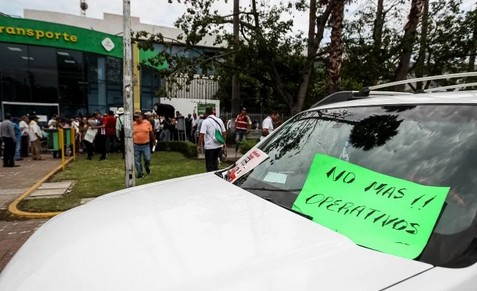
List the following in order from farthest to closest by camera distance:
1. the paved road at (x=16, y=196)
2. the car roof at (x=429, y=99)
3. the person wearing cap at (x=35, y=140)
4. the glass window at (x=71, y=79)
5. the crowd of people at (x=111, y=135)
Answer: the glass window at (x=71, y=79), the person wearing cap at (x=35, y=140), the crowd of people at (x=111, y=135), the paved road at (x=16, y=196), the car roof at (x=429, y=99)

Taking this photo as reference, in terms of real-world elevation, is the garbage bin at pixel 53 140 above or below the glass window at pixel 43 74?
below

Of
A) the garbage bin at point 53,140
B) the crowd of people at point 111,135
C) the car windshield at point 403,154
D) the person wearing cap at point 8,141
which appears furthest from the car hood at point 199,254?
the garbage bin at point 53,140

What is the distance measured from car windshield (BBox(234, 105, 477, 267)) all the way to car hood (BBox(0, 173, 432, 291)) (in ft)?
0.64

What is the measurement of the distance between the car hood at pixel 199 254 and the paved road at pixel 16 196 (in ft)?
10.2

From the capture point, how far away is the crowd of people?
8.55 metres

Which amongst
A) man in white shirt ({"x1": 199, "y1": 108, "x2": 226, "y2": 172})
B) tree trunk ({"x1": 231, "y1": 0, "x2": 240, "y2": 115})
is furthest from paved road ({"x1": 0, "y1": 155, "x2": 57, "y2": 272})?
tree trunk ({"x1": 231, "y1": 0, "x2": 240, "y2": 115})

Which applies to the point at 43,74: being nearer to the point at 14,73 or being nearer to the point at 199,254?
the point at 14,73

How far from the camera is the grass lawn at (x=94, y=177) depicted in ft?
22.3

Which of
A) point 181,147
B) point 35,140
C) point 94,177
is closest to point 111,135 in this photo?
point 35,140

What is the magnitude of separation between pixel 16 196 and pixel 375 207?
8.08 metres

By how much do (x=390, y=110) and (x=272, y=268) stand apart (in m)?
Result: 1.32

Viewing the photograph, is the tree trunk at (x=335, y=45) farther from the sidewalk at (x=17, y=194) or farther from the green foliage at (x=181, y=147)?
the green foliage at (x=181, y=147)

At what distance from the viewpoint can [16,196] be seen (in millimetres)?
7605

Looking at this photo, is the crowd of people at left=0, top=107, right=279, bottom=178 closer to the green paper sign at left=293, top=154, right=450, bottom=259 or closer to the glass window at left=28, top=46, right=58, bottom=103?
the glass window at left=28, top=46, right=58, bottom=103
